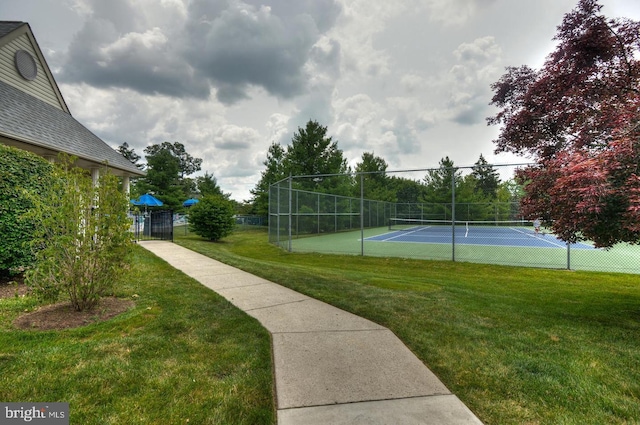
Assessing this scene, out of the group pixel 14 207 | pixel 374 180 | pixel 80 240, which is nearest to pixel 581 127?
pixel 80 240

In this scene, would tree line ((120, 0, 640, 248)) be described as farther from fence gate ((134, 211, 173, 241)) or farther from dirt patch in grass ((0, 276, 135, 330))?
fence gate ((134, 211, 173, 241))

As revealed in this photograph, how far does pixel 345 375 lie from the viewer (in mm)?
2342

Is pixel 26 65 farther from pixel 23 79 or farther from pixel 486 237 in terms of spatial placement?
pixel 486 237

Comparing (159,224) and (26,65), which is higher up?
(26,65)

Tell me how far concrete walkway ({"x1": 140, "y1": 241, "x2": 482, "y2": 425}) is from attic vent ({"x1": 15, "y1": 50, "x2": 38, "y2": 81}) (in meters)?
11.7

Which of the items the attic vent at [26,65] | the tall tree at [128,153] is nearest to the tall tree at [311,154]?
the attic vent at [26,65]

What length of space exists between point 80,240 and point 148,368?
6.69ft

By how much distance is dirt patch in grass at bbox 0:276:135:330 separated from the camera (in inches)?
130

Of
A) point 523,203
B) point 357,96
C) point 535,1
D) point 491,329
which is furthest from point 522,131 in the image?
point 357,96

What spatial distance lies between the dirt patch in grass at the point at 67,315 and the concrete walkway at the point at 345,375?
63.7 inches

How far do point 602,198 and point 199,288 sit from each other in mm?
5271

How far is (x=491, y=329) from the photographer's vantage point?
3.36 metres

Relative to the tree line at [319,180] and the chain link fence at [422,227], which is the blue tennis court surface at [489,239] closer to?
the chain link fence at [422,227]
